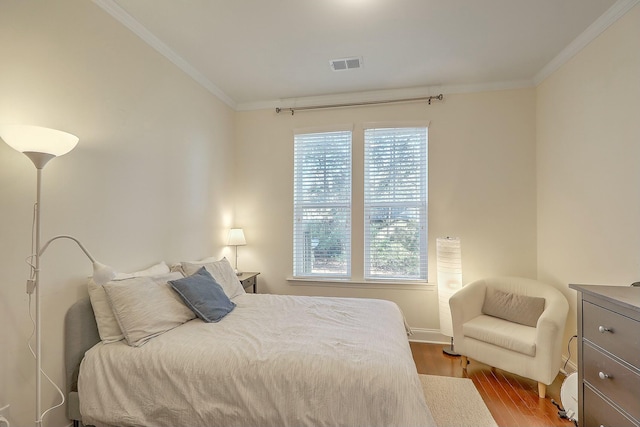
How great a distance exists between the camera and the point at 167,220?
2.62 m

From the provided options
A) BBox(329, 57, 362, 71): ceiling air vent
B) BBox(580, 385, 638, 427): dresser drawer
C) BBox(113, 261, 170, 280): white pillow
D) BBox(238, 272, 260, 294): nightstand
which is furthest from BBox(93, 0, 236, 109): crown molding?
BBox(580, 385, 638, 427): dresser drawer

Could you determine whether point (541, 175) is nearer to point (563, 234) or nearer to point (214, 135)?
point (563, 234)

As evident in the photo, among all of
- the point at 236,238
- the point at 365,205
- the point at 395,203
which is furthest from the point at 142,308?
the point at 395,203

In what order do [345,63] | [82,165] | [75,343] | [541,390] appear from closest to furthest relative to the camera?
[75,343]
[82,165]
[541,390]
[345,63]

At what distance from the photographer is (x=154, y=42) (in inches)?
97.0

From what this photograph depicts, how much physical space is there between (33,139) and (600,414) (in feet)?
10.3

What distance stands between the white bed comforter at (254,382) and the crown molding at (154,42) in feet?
7.47

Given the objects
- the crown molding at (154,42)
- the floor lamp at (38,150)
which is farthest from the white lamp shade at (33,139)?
the crown molding at (154,42)

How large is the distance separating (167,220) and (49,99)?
1.20 m

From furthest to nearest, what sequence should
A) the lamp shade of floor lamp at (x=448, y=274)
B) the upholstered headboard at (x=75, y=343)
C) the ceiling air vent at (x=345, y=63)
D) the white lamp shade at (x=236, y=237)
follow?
the white lamp shade at (x=236, y=237)
the lamp shade of floor lamp at (x=448, y=274)
the ceiling air vent at (x=345, y=63)
the upholstered headboard at (x=75, y=343)

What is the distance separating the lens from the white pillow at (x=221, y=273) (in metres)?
2.47

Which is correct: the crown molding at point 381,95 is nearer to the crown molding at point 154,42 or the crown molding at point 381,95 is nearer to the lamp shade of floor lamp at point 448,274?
the crown molding at point 154,42

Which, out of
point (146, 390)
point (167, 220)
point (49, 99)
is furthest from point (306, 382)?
point (49, 99)

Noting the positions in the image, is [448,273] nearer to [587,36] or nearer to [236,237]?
[587,36]
